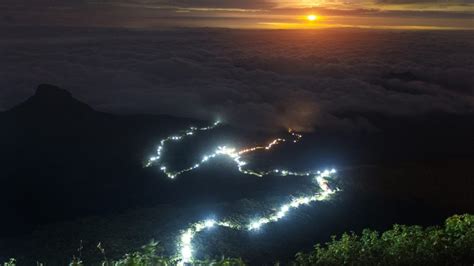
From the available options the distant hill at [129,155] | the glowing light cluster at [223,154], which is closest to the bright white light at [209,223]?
the distant hill at [129,155]

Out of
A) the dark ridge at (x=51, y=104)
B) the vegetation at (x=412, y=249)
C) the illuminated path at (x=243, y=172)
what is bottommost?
the dark ridge at (x=51, y=104)

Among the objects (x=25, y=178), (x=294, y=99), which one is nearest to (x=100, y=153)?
(x=25, y=178)

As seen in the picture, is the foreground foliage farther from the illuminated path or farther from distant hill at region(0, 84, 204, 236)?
distant hill at region(0, 84, 204, 236)

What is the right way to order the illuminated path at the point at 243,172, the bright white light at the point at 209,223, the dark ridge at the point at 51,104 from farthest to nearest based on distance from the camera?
the dark ridge at the point at 51,104 < the bright white light at the point at 209,223 < the illuminated path at the point at 243,172

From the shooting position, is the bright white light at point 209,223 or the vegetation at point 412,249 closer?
the vegetation at point 412,249

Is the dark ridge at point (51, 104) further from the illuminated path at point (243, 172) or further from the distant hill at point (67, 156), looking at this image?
the illuminated path at point (243, 172)

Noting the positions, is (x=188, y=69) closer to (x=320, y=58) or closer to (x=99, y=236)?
(x=320, y=58)

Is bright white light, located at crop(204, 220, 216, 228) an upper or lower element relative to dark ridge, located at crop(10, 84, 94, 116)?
upper

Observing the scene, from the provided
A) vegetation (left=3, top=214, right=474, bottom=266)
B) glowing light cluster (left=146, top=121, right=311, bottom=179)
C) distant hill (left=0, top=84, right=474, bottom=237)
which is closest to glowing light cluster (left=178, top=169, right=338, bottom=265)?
distant hill (left=0, top=84, right=474, bottom=237)
